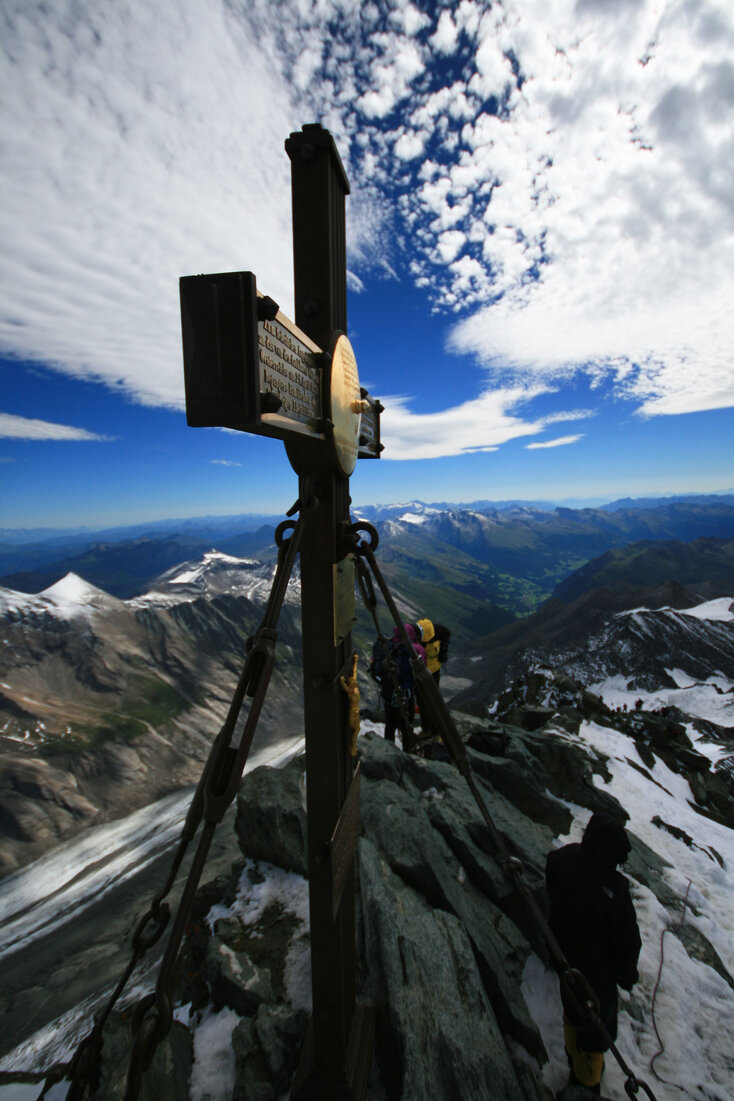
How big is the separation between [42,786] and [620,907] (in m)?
95.4

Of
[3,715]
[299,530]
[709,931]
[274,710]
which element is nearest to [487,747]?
[709,931]

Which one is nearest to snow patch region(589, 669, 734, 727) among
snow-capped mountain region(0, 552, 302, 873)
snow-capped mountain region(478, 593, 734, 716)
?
snow-capped mountain region(478, 593, 734, 716)

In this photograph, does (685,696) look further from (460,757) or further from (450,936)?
(460,757)

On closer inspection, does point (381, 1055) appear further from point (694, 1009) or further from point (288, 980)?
point (694, 1009)

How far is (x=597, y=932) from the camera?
6043 millimetres

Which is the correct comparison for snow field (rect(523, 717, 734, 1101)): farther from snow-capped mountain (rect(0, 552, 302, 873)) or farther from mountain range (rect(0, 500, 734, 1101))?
snow-capped mountain (rect(0, 552, 302, 873))

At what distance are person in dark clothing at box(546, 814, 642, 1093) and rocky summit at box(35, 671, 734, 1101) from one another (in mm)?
476

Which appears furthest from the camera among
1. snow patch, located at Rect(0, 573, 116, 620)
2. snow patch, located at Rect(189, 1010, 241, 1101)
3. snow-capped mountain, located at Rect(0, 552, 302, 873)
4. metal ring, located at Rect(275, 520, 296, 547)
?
snow patch, located at Rect(0, 573, 116, 620)

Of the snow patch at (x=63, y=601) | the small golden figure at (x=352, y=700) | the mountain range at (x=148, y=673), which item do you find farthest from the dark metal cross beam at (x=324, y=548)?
the snow patch at (x=63, y=601)

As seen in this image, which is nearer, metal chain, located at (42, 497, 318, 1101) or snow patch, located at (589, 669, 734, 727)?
metal chain, located at (42, 497, 318, 1101)

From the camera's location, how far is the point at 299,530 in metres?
3.99

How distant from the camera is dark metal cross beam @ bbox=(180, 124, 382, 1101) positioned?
12.0 feet

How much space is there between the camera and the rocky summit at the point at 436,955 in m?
5.64

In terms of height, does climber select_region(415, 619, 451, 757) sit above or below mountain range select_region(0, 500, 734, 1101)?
above
